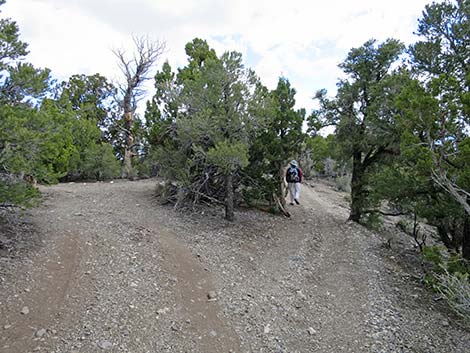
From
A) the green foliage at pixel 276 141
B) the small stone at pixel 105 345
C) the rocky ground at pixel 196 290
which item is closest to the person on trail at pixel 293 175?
the green foliage at pixel 276 141

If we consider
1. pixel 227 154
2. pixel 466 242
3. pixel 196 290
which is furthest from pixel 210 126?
pixel 466 242

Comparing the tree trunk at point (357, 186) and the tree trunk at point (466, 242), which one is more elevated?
the tree trunk at point (357, 186)

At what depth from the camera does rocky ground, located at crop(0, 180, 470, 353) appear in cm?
504

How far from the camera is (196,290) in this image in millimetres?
6430

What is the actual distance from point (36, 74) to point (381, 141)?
9.20 metres

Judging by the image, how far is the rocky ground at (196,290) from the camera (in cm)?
504

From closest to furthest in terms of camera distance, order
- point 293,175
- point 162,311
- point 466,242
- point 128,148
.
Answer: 1. point 162,311
2. point 466,242
3. point 293,175
4. point 128,148

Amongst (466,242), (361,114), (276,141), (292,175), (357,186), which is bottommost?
(466,242)

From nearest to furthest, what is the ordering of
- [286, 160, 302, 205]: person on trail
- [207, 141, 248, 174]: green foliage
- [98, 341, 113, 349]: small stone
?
[98, 341, 113, 349]: small stone
[207, 141, 248, 174]: green foliage
[286, 160, 302, 205]: person on trail

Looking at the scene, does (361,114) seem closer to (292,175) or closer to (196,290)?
(292,175)

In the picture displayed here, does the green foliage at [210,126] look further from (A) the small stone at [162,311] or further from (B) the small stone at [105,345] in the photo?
(B) the small stone at [105,345]

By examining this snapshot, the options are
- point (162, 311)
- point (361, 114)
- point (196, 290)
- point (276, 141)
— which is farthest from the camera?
point (361, 114)

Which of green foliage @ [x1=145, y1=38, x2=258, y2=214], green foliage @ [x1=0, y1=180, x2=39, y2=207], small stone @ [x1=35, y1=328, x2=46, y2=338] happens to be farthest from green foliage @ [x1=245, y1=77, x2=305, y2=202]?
small stone @ [x1=35, y1=328, x2=46, y2=338]

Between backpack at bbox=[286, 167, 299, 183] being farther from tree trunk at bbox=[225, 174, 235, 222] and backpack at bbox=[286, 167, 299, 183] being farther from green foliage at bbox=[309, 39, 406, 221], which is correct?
tree trunk at bbox=[225, 174, 235, 222]
